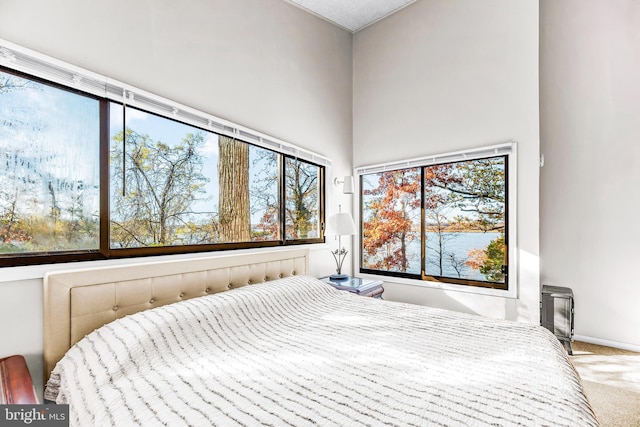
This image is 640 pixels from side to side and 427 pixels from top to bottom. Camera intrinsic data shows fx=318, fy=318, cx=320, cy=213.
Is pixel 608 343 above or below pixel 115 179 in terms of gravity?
below

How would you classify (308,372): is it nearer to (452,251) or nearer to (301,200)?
(301,200)

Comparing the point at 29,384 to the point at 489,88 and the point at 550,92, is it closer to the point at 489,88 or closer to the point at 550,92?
the point at 489,88

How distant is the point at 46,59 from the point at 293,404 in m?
1.94

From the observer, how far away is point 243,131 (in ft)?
8.37

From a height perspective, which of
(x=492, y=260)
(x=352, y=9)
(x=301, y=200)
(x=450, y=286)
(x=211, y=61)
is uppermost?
(x=352, y=9)

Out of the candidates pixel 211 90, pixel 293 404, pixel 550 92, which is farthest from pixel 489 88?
pixel 293 404

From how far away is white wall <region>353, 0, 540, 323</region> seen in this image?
2.74 metres

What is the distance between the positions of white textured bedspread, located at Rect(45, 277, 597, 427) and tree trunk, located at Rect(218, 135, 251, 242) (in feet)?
2.40

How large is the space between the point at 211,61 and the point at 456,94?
2.26 metres

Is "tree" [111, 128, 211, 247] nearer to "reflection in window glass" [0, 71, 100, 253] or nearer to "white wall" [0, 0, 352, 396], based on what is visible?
"reflection in window glass" [0, 71, 100, 253]

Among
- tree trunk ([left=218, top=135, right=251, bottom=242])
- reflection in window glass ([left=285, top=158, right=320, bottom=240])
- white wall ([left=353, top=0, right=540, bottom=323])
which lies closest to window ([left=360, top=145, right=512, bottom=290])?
white wall ([left=353, top=0, right=540, bottom=323])

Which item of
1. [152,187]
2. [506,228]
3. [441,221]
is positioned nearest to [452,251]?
[441,221]

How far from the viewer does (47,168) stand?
164 cm

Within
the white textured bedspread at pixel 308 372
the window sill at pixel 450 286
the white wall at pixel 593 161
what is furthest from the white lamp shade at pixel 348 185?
the white wall at pixel 593 161
